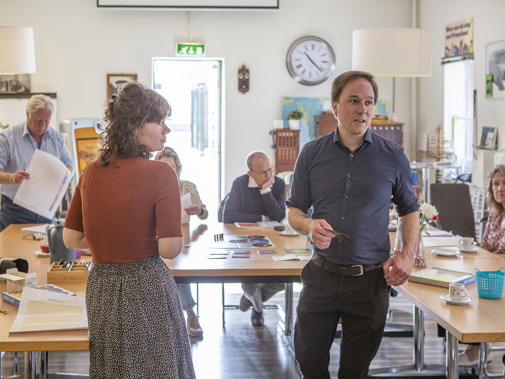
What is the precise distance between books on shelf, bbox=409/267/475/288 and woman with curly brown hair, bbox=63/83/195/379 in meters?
1.36

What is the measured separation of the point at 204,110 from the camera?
921cm

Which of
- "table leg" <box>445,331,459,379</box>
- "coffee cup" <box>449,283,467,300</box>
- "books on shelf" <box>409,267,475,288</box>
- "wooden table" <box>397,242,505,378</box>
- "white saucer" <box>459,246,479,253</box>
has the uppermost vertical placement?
"coffee cup" <box>449,283,467,300</box>

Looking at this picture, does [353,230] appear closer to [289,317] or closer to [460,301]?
[460,301]

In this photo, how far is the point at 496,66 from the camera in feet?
17.9

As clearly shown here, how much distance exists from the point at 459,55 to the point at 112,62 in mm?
3751

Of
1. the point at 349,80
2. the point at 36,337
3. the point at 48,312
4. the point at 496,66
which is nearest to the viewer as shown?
the point at 36,337

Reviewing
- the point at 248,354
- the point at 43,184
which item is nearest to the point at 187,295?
the point at 248,354

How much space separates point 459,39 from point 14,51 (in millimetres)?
4127

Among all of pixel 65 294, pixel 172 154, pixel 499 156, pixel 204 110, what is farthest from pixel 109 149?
pixel 204 110

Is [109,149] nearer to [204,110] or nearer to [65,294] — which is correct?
[65,294]

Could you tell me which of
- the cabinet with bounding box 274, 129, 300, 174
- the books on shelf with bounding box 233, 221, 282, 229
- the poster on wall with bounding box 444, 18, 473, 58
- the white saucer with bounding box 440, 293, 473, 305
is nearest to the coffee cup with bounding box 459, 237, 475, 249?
the white saucer with bounding box 440, 293, 473, 305

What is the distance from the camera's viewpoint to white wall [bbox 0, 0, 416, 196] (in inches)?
283

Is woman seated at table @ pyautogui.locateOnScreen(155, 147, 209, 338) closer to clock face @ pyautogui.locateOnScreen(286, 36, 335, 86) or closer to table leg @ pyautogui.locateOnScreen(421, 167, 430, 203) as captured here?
table leg @ pyautogui.locateOnScreen(421, 167, 430, 203)

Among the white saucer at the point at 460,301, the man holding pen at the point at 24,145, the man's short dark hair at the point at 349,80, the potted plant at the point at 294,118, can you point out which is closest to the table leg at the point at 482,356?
the white saucer at the point at 460,301
